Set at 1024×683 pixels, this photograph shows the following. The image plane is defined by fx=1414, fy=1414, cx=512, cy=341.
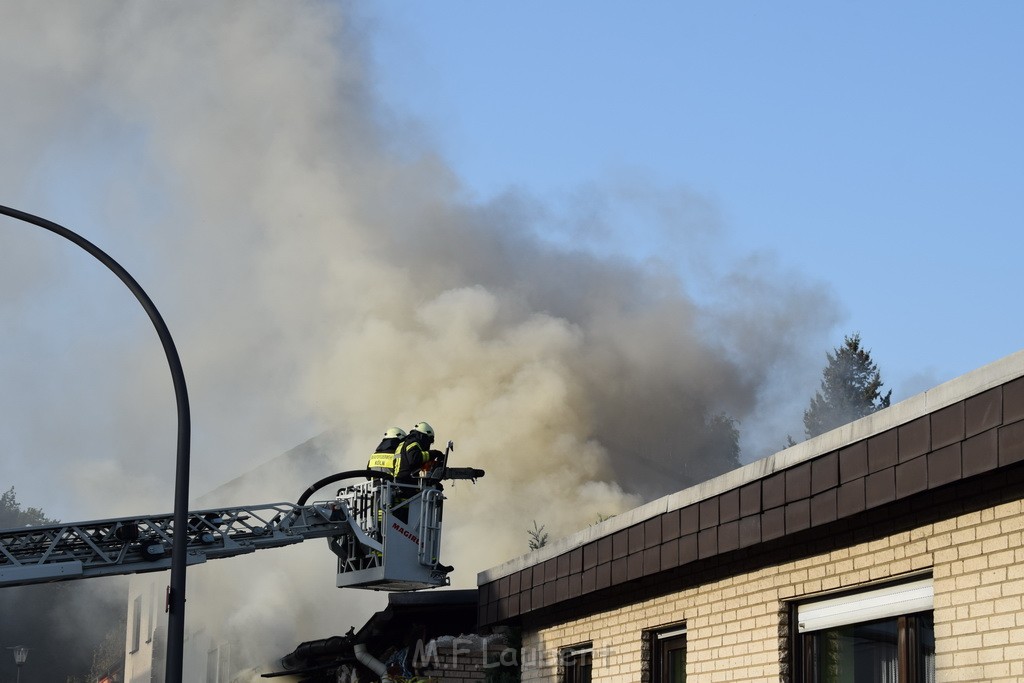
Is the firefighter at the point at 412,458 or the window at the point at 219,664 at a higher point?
the firefighter at the point at 412,458

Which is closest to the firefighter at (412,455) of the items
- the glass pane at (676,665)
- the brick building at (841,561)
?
the brick building at (841,561)

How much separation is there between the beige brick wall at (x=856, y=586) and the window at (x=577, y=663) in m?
0.13

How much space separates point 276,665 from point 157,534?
4811 millimetres

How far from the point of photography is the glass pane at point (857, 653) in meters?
7.31

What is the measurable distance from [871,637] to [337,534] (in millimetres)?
7738

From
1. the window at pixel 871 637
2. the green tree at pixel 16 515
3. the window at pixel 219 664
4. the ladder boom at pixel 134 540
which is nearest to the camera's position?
the window at pixel 871 637

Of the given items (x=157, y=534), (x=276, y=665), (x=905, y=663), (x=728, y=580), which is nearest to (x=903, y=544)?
(x=905, y=663)

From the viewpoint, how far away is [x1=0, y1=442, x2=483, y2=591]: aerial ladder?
1285 cm

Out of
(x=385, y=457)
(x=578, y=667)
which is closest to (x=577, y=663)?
(x=578, y=667)

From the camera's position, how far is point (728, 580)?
892 cm

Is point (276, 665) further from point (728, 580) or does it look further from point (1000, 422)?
point (1000, 422)

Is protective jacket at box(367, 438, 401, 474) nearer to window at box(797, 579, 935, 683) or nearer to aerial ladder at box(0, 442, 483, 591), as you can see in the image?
aerial ladder at box(0, 442, 483, 591)

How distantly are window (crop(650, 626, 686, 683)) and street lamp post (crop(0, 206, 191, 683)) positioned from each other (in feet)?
10.8

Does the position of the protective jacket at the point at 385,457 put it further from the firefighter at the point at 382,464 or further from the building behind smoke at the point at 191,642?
the building behind smoke at the point at 191,642
